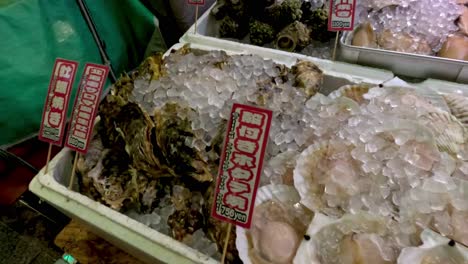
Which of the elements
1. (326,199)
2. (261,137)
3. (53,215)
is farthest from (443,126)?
(53,215)

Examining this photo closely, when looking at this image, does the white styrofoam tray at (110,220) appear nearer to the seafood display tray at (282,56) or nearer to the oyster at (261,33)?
the seafood display tray at (282,56)

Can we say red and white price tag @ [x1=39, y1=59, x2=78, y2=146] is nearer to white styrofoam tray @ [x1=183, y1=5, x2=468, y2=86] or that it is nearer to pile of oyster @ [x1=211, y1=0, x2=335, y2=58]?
white styrofoam tray @ [x1=183, y1=5, x2=468, y2=86]

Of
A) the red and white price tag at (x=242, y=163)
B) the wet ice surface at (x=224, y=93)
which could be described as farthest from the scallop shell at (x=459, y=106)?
the red and white price tag at (x=242, y=163)

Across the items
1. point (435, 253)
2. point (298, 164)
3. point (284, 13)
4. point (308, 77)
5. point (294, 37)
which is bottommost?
point (435, 253)

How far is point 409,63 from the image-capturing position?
1.35 meters

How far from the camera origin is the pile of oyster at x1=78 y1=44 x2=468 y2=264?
0.90 metres

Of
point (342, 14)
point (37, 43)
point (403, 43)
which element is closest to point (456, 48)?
point (403, 43)

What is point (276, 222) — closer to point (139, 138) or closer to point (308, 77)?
point (139, 138)

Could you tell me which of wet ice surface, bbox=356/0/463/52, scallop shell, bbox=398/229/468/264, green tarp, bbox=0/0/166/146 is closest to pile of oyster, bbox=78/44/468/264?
scallop shell, bbox=398/229/468/264

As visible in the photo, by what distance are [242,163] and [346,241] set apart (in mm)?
340

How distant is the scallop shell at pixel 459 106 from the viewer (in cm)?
116

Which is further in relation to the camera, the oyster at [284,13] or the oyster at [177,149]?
the oyster at [284,13]

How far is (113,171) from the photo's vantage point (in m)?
1.16

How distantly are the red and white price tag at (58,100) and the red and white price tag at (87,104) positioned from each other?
3 cm
